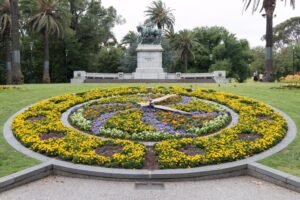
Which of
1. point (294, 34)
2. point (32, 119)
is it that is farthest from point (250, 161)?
point (294, 34)

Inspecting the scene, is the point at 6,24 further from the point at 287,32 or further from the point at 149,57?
the point at 287,32

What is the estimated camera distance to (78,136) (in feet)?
33.9

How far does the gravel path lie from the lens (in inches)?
288

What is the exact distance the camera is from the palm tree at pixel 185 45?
66812mm

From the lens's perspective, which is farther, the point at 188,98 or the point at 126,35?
the point at 126,35

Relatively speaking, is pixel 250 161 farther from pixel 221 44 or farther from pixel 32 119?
pixel 221 44

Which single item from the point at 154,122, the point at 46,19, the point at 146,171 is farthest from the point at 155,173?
the point at 46,19

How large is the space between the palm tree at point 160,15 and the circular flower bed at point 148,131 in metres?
54.4

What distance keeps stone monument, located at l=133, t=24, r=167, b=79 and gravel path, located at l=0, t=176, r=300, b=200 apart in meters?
29.8

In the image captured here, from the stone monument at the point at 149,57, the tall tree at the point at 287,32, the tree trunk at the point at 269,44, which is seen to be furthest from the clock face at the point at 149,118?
the tall tree at the point at 287,32

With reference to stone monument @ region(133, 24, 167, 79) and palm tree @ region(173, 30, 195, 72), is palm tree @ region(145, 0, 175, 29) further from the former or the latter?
stone monument @ region(133, 24, 167, 79)

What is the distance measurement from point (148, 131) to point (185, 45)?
187 feet

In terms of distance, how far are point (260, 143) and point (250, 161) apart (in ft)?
3.64

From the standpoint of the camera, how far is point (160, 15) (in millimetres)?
68312
